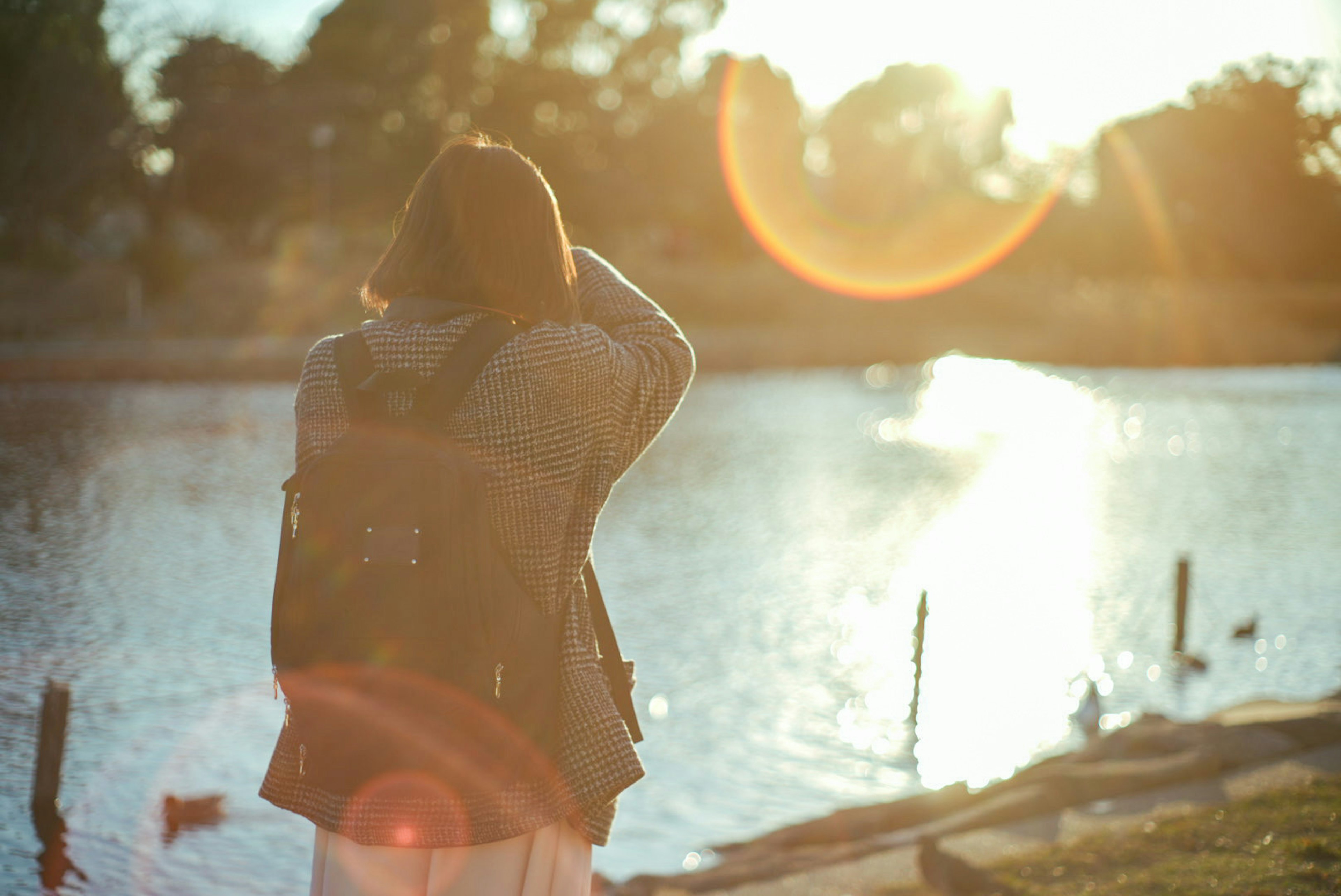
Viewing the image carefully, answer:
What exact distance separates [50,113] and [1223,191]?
62.5 m

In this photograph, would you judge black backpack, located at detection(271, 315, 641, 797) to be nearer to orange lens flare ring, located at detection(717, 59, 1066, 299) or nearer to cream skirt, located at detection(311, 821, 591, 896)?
cream skirt, located at detection(311, 821, 591, 896)

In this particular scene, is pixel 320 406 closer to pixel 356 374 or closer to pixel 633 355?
pixel 356 374

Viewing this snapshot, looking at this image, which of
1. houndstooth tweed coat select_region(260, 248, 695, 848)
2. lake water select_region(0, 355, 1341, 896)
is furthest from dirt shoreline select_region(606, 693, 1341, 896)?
houndstooth tweed coat select_region(260, 248, 695, 848)

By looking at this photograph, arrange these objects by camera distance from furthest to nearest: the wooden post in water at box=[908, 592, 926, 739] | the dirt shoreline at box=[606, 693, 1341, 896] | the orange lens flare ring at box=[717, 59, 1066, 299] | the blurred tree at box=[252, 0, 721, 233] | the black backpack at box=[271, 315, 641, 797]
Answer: the orange lens flare ring at box=[717, 59, 1066, 299] → the blurred tree at box=[252, 0, 721, 233] → the wooden post in water at box=[908, 592, 926, 739] → the dirt shoreline at box=[606, 693, 1341, 896] → the black backpack at box=[271, 315, 641, 797]

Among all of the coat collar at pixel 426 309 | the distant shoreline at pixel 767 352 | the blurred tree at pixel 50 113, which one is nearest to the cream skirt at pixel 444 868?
the coat collar at pixel 426 309

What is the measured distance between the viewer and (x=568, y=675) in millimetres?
2086

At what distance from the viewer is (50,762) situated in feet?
25.0

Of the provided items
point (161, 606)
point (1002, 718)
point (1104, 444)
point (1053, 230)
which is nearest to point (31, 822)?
point (161, 606)

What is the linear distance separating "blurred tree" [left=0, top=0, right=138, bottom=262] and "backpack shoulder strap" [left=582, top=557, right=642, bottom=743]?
37.5 metres

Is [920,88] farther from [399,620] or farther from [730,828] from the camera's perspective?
[399,620]

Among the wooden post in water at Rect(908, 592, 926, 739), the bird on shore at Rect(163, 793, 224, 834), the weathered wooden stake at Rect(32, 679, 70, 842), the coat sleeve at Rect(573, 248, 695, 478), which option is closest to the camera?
the coat sleeve at Rect(573, 248, 695, 478)

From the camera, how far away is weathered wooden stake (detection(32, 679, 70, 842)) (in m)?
7.18

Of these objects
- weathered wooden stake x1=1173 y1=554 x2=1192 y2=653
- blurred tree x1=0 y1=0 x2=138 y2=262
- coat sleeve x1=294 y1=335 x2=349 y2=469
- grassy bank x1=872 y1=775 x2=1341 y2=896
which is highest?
blurred tree x1=0 y1=0 x2=138 y2=262

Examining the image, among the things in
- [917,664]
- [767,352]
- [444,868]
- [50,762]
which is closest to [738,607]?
[917,664]
